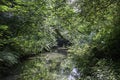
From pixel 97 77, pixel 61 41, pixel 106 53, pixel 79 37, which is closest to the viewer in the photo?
pixel 97 77

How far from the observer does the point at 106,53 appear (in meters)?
15.6

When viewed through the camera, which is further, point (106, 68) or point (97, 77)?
point (106, 68)

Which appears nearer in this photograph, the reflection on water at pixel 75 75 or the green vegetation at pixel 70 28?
the green vegetation at pixel 70 28

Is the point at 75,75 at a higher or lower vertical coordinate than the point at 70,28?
lower

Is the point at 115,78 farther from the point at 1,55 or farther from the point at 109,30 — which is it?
the point at 1,55

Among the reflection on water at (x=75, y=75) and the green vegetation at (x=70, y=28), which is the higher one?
the green vegetation at (x=70, y=28)

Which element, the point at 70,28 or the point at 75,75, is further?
the point at 70,28

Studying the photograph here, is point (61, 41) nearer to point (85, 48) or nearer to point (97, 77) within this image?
point (85, 48)

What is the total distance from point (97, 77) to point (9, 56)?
21.4 ft

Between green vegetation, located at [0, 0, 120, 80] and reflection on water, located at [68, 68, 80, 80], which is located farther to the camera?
reflection on water, located at [68, 68, 80, 80]

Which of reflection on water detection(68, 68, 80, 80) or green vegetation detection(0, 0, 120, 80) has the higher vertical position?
green vegetation detection(0, 0, 120, 80)

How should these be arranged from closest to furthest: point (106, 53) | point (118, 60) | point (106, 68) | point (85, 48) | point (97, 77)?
point (97, 77)
point (106, 68)
point (118, 60)
point (106, 53)
point (85, 48)

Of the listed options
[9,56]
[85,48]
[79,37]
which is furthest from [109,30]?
[9,56]

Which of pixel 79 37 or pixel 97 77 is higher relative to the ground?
pixel 79 37
